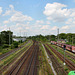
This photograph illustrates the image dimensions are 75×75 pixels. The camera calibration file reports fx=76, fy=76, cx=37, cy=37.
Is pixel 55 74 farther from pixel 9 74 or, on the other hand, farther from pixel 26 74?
pixel 9 74

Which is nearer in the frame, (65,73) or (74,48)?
(65,73)

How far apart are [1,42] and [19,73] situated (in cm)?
2557

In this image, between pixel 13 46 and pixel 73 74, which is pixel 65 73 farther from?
pixel 13 46

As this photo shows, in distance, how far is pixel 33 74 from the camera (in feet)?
45.8

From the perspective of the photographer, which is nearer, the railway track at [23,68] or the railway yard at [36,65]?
the railway track at [23,68]

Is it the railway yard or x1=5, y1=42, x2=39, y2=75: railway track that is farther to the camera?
the railway yard

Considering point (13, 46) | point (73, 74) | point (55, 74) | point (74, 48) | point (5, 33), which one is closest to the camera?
point (73, 74)

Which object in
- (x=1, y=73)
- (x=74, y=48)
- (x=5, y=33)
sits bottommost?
(x=1, y=73)

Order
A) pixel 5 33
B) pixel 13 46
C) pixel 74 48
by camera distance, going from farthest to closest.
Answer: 1. pixel 5 33
2. pixel 13 46
3. pixel 74 48

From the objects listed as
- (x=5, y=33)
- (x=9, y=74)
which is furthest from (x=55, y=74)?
(x=5, y=33)

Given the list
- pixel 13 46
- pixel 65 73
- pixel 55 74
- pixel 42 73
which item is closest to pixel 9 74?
pixel 42 73

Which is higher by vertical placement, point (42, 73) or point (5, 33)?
point (5, 33)

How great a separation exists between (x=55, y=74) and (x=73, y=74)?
5449 mm

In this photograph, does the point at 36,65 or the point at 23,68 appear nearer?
the point at 23,68
